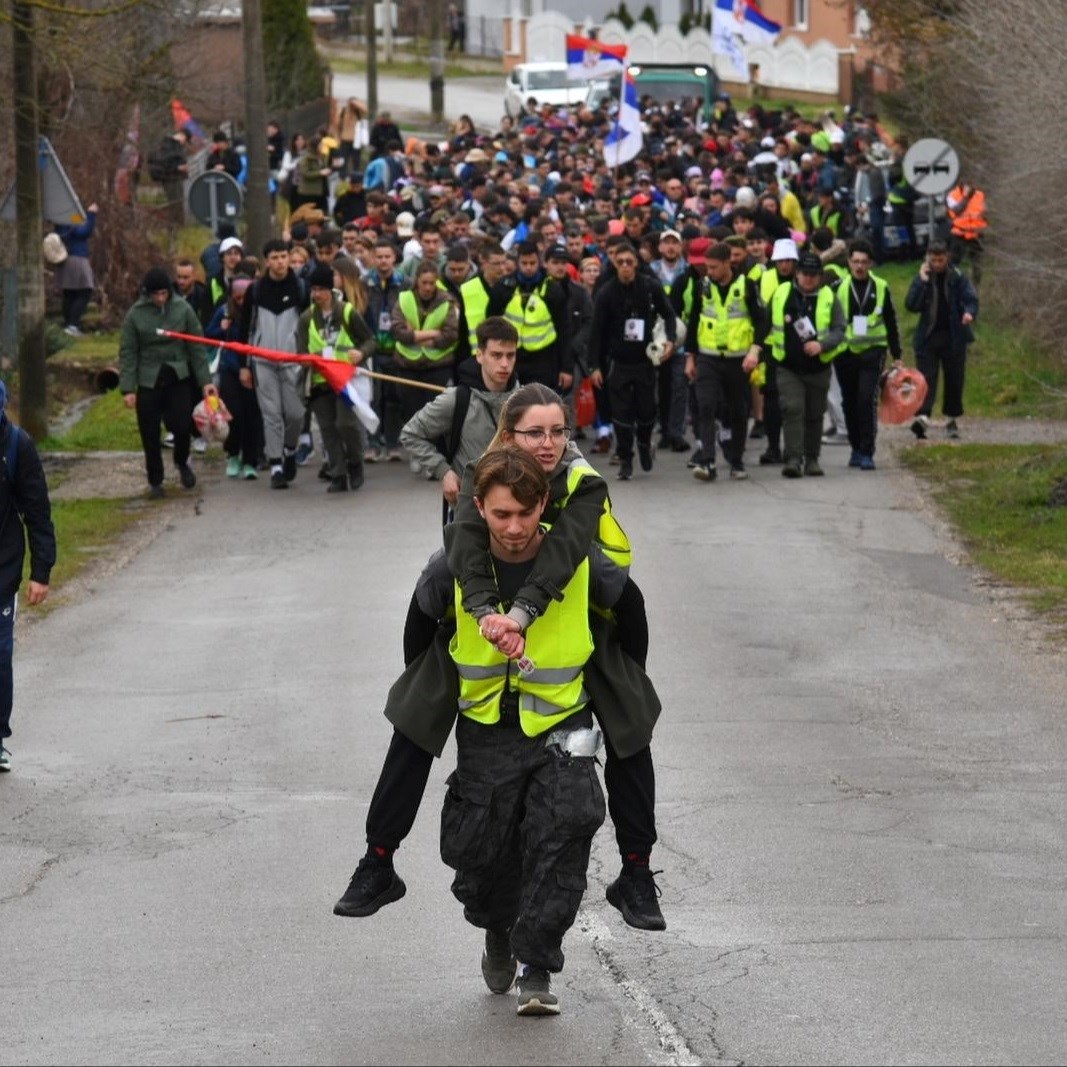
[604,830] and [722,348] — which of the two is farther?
[722,348]

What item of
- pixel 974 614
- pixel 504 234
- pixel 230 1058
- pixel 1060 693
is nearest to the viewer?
pixel 230 1058

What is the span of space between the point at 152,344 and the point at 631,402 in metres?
3.96

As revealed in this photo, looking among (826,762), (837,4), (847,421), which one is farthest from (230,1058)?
(837,4)

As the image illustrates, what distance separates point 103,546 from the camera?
1739 centimetres

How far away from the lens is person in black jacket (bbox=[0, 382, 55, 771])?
34.0 ft

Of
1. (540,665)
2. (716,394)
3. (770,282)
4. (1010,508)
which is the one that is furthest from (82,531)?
(540,665)

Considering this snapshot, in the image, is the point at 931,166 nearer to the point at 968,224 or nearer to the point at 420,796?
the point at 968,224

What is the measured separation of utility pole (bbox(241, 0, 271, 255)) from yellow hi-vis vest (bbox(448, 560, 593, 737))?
2123 centimetres

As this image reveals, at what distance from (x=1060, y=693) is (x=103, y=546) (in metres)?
7.98

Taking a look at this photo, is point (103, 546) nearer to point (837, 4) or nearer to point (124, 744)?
point (124, 744)

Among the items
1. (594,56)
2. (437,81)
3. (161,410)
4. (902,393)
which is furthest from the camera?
(437,81)

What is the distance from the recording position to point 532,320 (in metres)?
19.3

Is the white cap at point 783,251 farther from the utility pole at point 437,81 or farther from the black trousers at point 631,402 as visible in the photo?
the utility pole at point 437,81

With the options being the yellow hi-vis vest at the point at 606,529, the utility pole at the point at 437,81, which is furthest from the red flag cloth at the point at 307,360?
the utility pole at the point at 437,81
